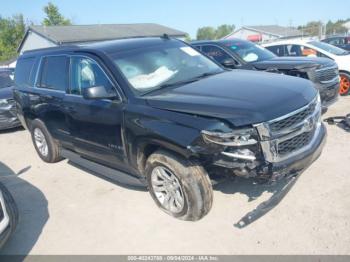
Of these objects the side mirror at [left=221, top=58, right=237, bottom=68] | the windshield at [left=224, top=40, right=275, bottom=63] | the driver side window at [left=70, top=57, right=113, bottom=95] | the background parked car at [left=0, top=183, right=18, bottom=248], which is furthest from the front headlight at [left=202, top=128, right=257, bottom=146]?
the windshield at [left=224, top=40, right=275, bottom=63]

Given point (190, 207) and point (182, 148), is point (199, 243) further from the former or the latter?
point (182, 148)

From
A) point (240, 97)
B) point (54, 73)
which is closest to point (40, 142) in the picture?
point (54, 73)

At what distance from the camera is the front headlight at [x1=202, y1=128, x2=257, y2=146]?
3.19 m

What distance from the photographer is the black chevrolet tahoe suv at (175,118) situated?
3248 millimetres

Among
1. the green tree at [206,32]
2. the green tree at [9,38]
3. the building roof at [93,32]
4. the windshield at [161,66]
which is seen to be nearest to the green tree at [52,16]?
the green tree at [9,38]

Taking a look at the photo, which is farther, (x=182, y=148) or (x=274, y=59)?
(x=274, y=59)

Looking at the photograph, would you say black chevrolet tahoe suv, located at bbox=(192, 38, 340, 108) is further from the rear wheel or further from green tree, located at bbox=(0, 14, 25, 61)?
green tree, located at bbox=(0, 14, 25, 61)

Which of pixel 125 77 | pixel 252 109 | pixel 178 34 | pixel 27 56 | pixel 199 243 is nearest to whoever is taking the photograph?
pixel 252 109

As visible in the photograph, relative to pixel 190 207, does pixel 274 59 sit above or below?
above

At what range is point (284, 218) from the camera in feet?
12.3

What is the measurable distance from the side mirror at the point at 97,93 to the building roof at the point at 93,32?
3166cm

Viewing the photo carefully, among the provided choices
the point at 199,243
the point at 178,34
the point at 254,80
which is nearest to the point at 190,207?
the point at 199,243

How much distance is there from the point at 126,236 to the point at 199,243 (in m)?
0.83

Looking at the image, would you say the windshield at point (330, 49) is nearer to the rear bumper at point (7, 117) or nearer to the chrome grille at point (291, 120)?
the chrome grille at point (291, 120)
